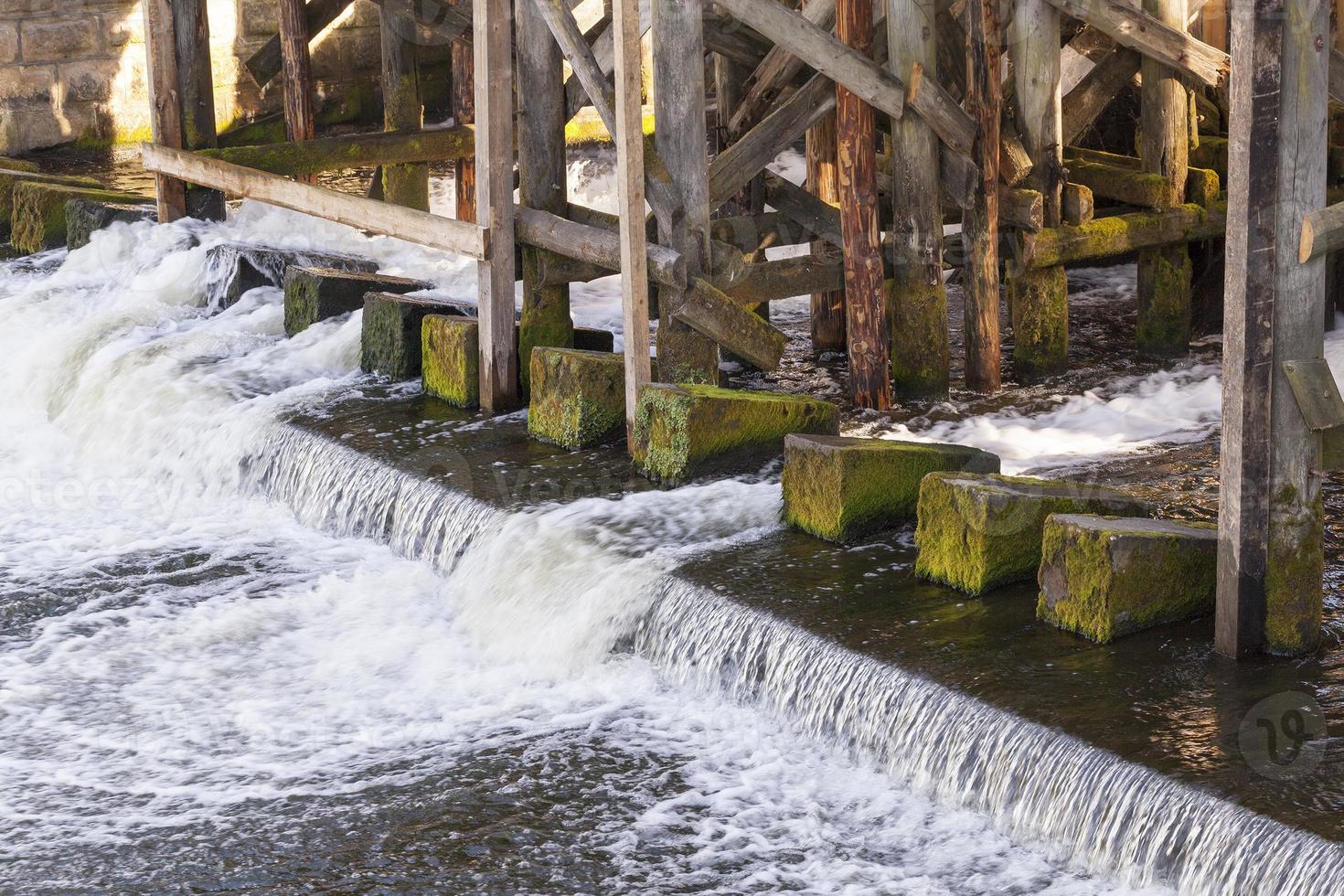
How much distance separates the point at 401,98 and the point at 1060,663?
759 cm

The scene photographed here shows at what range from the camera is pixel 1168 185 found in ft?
26.7

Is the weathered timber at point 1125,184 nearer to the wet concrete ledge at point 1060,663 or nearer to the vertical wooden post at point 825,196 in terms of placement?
the vertical wooden post at point 825,196

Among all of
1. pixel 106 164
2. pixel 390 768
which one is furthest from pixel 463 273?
pixel 390 768

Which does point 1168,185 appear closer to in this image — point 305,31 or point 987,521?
point 987,521

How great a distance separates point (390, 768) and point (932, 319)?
362 centimetres

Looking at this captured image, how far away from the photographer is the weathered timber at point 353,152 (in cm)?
1015

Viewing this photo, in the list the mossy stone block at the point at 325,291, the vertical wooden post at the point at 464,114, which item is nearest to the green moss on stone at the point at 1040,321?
the mossy stone block at the point at 325,291

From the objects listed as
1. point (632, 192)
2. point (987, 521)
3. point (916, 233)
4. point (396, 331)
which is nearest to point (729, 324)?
point (632, 192)

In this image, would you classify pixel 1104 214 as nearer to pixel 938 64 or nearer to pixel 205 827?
pixel 938 64

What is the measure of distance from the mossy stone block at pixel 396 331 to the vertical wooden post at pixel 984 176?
2439 millimetres

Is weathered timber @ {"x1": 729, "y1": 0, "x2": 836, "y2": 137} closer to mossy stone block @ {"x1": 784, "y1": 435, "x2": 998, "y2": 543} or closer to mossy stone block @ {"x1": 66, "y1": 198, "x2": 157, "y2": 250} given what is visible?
mossy stone block @ {"x1": 784, "y1": 435, "x2": 998, "y2": 543}

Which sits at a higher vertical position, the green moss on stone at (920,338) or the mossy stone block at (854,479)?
the green moss on stone at (920,338)

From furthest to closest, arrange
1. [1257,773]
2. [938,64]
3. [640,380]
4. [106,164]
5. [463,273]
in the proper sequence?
1. [106,164]
2. [463,273]
3. [938,64]
4. [640,380]
5. [1257,773]

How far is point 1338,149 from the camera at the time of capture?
881 centimetres
